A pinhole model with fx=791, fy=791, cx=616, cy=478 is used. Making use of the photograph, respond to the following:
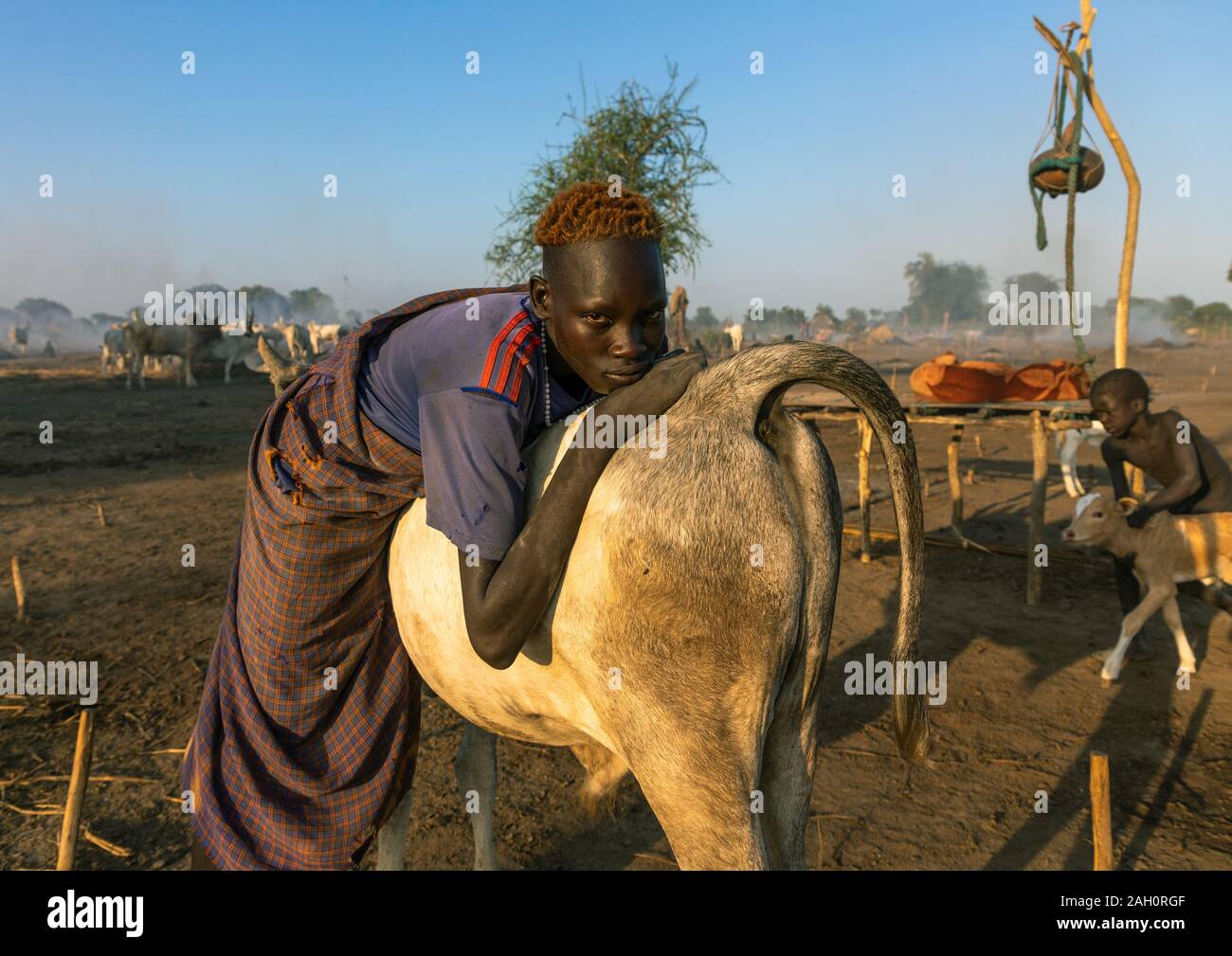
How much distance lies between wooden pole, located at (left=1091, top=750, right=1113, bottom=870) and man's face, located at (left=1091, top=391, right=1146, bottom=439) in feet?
11.8

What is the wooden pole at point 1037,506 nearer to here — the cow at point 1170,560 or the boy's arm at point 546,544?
the cow at point 1170,560

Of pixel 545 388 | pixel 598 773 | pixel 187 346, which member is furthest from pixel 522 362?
pixel 187 346

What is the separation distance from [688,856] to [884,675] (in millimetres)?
4205

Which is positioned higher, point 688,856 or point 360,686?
point 360,686

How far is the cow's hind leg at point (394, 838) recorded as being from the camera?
2.80m

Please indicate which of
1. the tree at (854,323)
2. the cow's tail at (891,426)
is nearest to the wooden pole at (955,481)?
the cow's tail at (891,426)

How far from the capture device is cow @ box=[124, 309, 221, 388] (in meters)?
24.8

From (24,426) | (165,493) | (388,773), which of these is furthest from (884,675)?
(24,426)

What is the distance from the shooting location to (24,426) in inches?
638

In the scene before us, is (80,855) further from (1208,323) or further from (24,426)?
(1208,323)

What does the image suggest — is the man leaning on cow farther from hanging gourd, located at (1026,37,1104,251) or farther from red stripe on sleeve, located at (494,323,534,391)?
hanging gourd, located at (1026,37,1104,251)

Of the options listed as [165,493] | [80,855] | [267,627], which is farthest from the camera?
[165,493]

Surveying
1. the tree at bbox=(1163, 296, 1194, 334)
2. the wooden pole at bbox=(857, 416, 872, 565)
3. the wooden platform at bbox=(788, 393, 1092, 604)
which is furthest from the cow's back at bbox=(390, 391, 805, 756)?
the tree at bbox=(1163, 296, 1194, 334)
